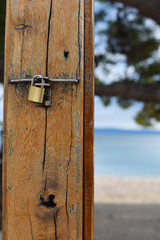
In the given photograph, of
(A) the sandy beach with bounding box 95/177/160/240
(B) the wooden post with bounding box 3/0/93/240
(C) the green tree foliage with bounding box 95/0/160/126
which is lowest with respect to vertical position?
(A) the sandy beach with bounding box 95/177/160/240

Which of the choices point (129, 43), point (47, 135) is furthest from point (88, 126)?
point (129, 43)

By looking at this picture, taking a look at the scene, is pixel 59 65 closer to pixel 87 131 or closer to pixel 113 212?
pixel 87 131

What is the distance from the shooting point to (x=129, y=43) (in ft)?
11.7

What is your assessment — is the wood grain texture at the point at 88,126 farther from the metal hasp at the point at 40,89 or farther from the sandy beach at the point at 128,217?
the sandy beach at the point at 128,217

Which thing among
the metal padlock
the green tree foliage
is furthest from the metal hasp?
the green tree foliage

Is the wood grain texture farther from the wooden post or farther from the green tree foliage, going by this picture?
the green tree foliage

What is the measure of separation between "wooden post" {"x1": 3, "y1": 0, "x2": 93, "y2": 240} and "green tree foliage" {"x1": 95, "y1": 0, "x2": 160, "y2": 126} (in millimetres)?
2913

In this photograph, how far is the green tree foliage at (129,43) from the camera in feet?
11.6

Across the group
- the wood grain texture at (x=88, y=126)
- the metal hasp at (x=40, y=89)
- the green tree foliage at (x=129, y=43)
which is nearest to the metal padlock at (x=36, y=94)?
the metal hasp at (x=40, y=89)

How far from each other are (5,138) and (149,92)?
8.99 ft

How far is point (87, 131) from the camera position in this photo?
2.46 ft

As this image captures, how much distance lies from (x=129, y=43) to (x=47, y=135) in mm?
3181

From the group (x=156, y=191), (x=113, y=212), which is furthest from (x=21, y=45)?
(x=156, y=191)

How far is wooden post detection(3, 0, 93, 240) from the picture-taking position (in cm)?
71
